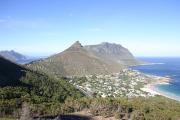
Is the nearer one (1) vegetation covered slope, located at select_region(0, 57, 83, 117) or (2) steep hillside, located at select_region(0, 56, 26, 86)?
(1) vegetation covered slope, located at select_region(0, 57, 83, 117)

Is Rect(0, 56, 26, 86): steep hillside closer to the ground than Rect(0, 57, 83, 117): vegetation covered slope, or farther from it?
farther from it

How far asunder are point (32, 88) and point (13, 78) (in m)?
8.65

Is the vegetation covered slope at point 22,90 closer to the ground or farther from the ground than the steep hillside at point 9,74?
closer to the ground

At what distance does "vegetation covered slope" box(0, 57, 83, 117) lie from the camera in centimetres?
8362

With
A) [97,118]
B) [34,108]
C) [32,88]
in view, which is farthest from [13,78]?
[97,118]

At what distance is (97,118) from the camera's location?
77312 mm

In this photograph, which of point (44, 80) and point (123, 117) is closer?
point (123, 117)

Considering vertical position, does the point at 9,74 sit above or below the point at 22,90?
above

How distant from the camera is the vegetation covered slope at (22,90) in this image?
8362 cm

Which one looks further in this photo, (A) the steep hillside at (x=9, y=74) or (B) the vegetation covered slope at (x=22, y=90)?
(A) the steep hillside at (x=9, y=74)

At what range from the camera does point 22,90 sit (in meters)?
107

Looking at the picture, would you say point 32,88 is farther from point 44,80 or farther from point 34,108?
point 34,108

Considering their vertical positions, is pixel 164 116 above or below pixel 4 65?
below

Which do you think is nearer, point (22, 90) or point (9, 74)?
point (22, 90)
